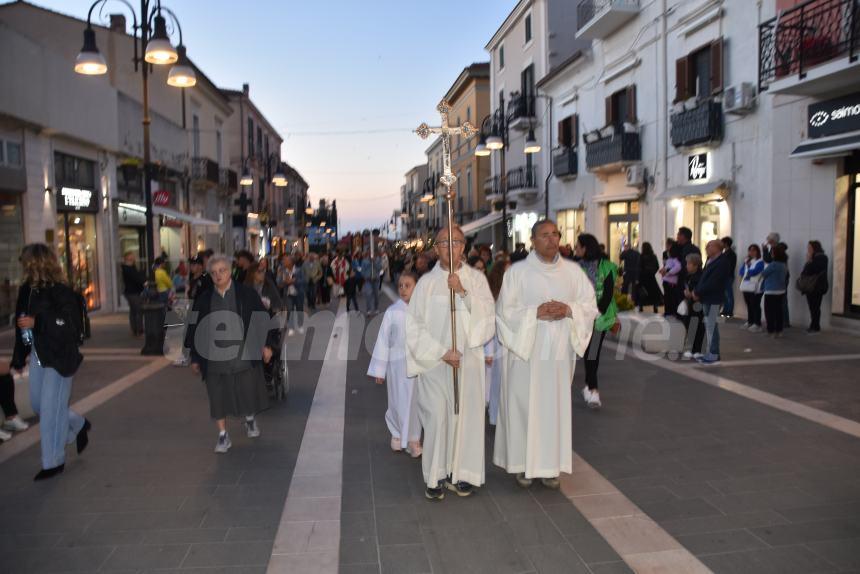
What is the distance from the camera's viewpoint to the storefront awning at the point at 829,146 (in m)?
11.5

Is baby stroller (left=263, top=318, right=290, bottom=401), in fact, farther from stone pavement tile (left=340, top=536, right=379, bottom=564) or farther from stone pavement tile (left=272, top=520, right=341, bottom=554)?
stone pavement tile (left=340, top=536, right=379, bottom=564)

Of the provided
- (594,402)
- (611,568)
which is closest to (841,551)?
(611,568)

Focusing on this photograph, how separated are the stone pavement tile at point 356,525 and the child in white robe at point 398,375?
1258 millimetres

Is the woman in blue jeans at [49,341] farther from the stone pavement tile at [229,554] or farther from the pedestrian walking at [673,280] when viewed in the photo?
the pedestrian walking at [673,280]

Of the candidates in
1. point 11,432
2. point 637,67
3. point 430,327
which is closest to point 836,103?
point 637,67

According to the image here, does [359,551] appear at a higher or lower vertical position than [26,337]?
lower

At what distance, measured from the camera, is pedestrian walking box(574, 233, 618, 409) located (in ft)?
24.5

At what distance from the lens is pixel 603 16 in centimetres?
1981

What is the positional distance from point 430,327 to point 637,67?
17.2 meters

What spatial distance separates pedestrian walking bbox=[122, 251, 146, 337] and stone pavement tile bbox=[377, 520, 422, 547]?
10.0 meters

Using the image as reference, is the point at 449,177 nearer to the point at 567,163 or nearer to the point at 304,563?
the point at 304,563

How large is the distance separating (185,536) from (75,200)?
592 inches

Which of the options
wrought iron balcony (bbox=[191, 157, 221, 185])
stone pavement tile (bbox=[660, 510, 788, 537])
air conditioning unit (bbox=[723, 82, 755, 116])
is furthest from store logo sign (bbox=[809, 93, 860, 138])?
wrought iron balcony (bbox=[191, 157, 221, 185])

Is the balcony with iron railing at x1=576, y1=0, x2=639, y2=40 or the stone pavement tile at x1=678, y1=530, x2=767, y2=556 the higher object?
the balcony with iron railing at x1=576, y1=0, x2=639, y2=40
